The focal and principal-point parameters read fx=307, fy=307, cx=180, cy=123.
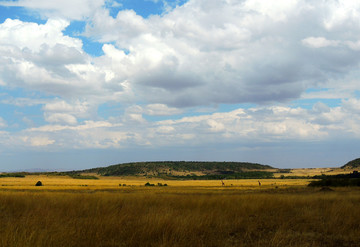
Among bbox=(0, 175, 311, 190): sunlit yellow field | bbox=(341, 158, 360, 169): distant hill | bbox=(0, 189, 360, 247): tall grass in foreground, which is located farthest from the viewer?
bbox=(341, 158, 360, 169): distant hill

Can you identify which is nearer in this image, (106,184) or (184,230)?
(184,230)

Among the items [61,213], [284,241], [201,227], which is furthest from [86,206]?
[284,241]

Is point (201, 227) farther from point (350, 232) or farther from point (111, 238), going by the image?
point (350, 232)

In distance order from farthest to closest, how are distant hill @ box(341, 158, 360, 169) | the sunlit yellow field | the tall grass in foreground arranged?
distant hill @ box(341, 158, 360, 169) → the sunlit yellow field → the tall grass in foreground

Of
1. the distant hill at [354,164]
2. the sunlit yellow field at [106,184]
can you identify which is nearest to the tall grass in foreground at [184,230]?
the sunlit yellow field at [106,184]

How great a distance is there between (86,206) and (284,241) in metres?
8.51

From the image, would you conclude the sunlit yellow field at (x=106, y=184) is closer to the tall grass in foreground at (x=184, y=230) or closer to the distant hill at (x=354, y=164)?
the tall grass in foreground at (x=184, y=230)

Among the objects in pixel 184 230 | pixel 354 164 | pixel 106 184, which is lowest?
pixel 106 184

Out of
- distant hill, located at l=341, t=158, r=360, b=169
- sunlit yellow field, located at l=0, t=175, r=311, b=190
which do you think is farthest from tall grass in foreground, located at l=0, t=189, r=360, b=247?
distant hill, located at l=341, t=158, r=360, b=169

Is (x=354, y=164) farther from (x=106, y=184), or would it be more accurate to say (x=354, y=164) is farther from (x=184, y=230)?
(x=184, y=230)

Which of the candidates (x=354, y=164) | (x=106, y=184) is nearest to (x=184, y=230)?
(x=106, y=184)

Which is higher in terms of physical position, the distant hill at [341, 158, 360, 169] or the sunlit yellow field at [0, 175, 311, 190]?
the distant hill at [341, 158, 360, 169]

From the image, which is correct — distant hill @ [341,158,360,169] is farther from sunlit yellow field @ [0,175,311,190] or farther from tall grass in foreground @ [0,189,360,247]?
tall grass in foreground @ [0,189,360,247]

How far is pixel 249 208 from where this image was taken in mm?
12727
